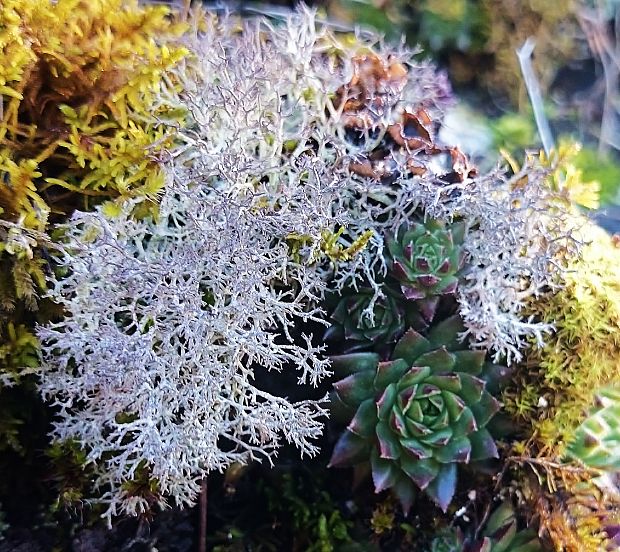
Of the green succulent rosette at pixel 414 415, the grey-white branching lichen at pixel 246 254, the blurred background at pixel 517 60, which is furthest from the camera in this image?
the blurred background at pixel 517 60

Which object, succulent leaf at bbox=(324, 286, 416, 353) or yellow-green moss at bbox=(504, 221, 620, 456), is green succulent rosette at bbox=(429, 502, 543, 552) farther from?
succulent leaf at bbox=(324, 286, 416, 353)

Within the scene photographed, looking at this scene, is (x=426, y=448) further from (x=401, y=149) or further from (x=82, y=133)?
(x=82, y=133)

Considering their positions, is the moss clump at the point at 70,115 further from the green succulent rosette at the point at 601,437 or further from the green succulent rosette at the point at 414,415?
the green succulent rosette at the point at 601,437

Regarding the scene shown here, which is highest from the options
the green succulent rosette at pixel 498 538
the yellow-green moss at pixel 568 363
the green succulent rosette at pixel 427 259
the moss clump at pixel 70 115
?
the moss clump at pixel 70 115

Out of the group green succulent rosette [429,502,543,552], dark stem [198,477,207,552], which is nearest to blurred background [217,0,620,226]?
green succulent rosette [429,502,543,552]

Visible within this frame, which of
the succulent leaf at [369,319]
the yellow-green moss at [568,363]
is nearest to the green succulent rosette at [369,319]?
the succulent leaf at [369,319]

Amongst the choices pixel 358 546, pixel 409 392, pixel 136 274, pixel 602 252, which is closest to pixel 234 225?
pixel 136 274
